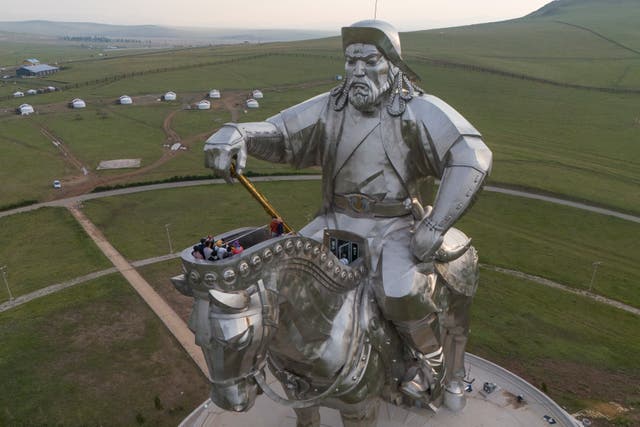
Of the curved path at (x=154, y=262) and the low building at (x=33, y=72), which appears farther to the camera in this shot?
the low building at (x=33, y=72)

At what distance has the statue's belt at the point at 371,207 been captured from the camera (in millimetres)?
7973

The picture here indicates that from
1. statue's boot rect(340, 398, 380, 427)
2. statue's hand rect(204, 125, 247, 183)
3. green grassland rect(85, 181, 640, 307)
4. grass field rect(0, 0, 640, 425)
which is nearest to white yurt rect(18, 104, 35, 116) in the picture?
grass field rect(0, 0, 640, 425)

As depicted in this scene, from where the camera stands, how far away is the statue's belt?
26.2 feet

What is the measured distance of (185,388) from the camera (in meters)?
14.9

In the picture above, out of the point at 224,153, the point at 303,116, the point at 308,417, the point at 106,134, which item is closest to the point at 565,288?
the point at 308,417

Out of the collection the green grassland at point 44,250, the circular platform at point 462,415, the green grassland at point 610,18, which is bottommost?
the green grassland at point 44,250

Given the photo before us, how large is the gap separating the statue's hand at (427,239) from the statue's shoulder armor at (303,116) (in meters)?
2.54

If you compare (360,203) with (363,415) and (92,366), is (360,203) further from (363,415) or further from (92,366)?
(92,366)

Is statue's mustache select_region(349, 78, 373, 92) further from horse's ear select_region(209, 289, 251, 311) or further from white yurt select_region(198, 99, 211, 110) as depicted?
white yurt select_region(198, 99, 211, 110)

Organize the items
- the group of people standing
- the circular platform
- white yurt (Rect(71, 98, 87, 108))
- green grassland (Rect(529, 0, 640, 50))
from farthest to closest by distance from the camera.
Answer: green grassland (Rect(529, 0, 640, 50))
white yurt (Rect(71, 98, 87, 108))
the circular platform
the group of people standing

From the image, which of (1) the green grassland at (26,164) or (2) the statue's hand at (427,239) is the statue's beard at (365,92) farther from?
(1) the green grassland at (26,164)

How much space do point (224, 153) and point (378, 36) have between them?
2.81 meters

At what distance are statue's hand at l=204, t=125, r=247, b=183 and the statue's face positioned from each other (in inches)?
77.9

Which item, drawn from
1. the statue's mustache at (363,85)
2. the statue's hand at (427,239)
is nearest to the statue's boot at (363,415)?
the statue's hand at (427,239)
